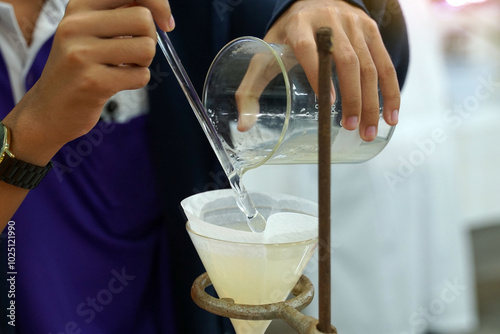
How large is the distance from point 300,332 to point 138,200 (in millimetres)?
624

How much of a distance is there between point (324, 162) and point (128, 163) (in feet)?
2.14

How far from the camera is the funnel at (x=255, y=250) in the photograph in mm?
482

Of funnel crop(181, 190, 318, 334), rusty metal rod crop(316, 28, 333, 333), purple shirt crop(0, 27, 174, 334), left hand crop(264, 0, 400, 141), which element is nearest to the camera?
rusty metal rod crop(316, 28, 333, 333)

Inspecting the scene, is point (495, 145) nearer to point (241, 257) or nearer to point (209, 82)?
point (209, 82)

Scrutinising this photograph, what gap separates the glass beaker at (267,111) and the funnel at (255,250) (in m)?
0.08

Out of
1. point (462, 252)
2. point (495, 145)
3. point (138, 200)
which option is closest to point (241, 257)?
point (138, 200)

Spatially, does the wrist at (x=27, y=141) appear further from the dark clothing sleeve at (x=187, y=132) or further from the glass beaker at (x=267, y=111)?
the dark clothing sleeve at (x=187, y=132)

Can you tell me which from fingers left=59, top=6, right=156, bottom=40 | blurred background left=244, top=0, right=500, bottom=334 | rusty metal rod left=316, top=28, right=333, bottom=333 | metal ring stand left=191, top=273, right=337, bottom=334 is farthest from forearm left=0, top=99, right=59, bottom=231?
blurred background left=244, top=0, right=500, bottom=334

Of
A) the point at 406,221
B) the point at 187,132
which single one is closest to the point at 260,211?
the point at 187,132

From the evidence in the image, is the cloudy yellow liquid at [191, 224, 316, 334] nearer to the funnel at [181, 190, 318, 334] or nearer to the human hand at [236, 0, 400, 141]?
the funnel at [181, 190, 318, 334]

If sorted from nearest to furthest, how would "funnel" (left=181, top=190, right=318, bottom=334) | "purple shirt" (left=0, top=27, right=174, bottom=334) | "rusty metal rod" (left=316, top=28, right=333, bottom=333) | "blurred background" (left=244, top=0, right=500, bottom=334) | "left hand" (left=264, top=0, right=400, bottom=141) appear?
"rusty metal rod" (left=316, top=28, right=333, bottom=333) < "funnel" (left=181, top=190, right=318, bottom=334) < "left hand" (left=264, top=0, right=400, bottom=141) < "purple shirt" (left=0, top=27, right=174, bottom=334) < "blurred background" (left=244, top=0, right=500, bottom=334)

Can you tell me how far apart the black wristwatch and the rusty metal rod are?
404 millimetres

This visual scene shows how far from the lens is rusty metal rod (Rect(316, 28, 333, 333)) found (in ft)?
1.13

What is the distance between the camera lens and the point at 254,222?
550 mm
